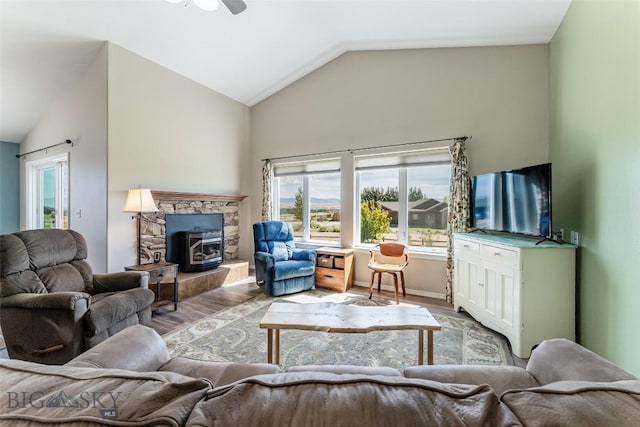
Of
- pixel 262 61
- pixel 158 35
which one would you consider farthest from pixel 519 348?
pixel 158 35

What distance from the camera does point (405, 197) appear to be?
13.7 feet

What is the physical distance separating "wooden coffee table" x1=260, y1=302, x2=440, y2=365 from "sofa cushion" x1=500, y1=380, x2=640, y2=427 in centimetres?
133

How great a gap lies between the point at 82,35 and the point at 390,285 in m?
5.25

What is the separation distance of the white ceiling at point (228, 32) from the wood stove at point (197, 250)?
254cm

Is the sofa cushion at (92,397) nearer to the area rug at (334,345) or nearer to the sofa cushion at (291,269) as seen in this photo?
the area rug at (334,345)

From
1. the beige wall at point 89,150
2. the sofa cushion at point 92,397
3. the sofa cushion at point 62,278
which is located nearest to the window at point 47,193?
the beige wall at point 89,150

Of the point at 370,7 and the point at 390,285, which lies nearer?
the point at 370,7

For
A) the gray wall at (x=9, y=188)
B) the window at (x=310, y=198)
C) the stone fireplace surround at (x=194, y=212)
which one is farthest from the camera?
the gray wall at (x=9, y=188)

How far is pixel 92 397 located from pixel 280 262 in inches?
137

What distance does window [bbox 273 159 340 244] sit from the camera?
4.77 metres

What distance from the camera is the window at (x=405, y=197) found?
12.9 ft

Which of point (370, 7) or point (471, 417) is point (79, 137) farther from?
point (471, 417)

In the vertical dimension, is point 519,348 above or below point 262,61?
below

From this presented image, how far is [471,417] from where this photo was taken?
1.79 ft
